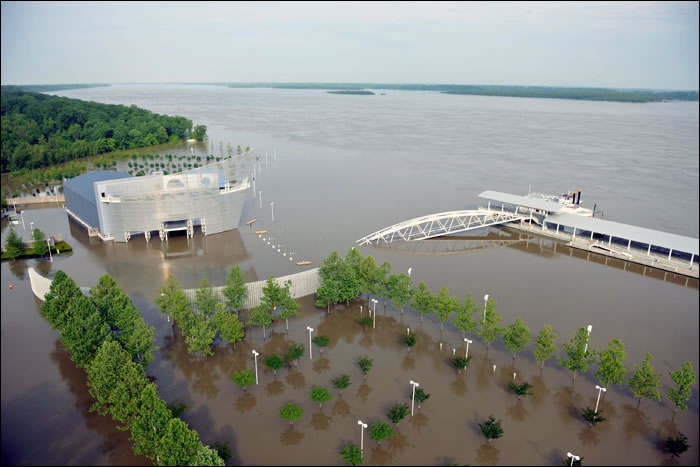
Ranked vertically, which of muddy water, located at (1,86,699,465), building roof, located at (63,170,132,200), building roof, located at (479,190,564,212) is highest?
building roof, located at (63,170,132,200)

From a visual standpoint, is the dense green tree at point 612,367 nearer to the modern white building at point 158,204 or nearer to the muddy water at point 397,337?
the muddy water at point 397,337

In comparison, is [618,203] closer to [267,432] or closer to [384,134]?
[267,432]

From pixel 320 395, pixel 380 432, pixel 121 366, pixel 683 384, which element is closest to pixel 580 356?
pixel 683 384

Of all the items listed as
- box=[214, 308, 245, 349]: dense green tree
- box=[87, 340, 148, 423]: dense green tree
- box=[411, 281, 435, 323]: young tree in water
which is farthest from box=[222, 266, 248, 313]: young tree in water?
box=[411, 281, 435, 323]: young tree in water

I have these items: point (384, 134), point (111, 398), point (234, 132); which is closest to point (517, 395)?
point (111, 398)

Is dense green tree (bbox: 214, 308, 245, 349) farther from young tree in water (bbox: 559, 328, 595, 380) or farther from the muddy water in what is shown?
young tree in water (bbox: 559, 328, 595, 380)

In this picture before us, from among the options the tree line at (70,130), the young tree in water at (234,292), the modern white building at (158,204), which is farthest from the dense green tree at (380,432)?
the tree line at (70,130)
